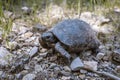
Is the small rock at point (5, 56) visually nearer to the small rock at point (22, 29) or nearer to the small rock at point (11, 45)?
the small rock at point (11, 45)

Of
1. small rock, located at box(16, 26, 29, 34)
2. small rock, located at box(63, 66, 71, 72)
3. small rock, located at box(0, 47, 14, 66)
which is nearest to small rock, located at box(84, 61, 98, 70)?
small rock, located at box(63, 66, 71, 72)

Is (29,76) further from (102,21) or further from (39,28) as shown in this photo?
(102,21)

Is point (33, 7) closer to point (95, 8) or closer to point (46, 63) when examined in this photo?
point (95, 8)

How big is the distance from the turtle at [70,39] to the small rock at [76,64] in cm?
3

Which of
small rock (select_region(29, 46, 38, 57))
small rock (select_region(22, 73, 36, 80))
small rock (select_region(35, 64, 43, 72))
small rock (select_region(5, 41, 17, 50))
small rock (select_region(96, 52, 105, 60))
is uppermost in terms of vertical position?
small rock (select_region(5, 41, 17, 50))

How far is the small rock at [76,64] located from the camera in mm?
1352

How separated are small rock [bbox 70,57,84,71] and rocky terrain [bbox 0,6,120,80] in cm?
2

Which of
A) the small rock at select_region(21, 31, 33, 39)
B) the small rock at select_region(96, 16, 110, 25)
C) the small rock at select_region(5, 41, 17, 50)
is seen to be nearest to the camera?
the small rock at select_region(5, 41, 17, 50)

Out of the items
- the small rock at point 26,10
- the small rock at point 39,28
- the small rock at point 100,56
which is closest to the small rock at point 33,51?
the small rock at point 39,28

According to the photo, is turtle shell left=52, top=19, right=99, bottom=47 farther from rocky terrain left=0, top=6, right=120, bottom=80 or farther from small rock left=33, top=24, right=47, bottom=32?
small rock left=33, top=24, right=47, bottom=32

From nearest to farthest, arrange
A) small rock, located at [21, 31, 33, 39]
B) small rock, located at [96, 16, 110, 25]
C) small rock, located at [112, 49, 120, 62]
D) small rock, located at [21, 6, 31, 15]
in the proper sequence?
small rock, located at [112, 49, 120, 62] → small rock, located at [21, 31, 33, 39] → small rock, located at [96, 16, 110, 25] → small rock, located at [21, 6, 31, 15]

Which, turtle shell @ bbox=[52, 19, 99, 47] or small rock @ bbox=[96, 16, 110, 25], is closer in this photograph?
turtle shell @ bbox=[52, 19, 99, 47]

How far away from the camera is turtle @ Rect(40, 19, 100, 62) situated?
56.3 inches

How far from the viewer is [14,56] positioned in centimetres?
151
